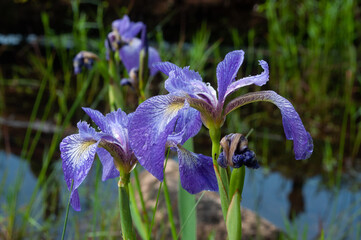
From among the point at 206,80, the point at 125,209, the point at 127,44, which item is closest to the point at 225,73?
the point at 125,209

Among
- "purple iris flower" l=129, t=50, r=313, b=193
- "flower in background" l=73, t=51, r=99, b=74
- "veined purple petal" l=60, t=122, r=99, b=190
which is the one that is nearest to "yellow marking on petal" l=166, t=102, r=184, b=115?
"purple iris flower" l=129, t=50, r=313, b=193

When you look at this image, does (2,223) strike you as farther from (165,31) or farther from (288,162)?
(165,31)

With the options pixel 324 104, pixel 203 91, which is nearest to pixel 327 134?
pixel 324 104

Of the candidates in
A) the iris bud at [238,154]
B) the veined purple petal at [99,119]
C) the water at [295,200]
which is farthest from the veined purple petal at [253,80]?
the water at [295,200]

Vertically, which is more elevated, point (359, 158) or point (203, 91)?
point (203, 91)

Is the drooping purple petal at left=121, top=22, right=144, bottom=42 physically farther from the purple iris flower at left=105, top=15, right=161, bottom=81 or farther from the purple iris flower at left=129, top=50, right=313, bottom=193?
the purple iris flower at left=129, top=50, right=313, bottom=193
